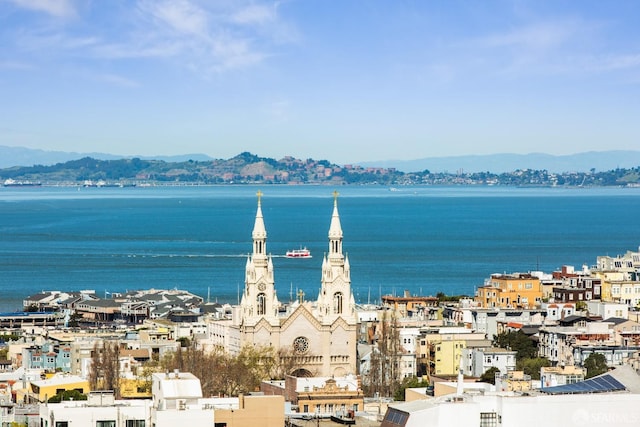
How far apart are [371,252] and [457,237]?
2971 cm

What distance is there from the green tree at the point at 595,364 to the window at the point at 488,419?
27.7 m

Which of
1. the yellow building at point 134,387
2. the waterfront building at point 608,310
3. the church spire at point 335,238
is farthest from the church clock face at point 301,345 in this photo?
the waterfront building at point 608,310

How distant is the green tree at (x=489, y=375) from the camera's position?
59.9 m

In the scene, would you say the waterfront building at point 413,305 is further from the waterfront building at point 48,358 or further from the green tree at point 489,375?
the green tree at point 489,375

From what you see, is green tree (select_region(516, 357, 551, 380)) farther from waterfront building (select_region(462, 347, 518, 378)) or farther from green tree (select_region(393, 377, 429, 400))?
green tree (select_region(393, 377, 429, 400))

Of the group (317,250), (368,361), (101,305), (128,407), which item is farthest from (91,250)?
Answer: (128,407)

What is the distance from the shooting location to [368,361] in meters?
72.9

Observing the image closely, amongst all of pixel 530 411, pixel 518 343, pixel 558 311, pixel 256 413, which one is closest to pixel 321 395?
pixel 256 413

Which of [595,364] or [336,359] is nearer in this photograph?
[595,364]

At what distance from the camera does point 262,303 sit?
2785 inches

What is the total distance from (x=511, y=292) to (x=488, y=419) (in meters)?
61.3

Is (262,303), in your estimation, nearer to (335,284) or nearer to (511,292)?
(335,284)

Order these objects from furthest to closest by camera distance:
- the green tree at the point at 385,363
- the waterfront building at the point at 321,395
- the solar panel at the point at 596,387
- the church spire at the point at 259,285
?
the church spire at the point at 259,285
the green tree at the point at 385,363
the waterfront building at the point at 321,395
the solar panel at the point at 596,387

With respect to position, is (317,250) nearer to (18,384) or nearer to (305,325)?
(305,325)
